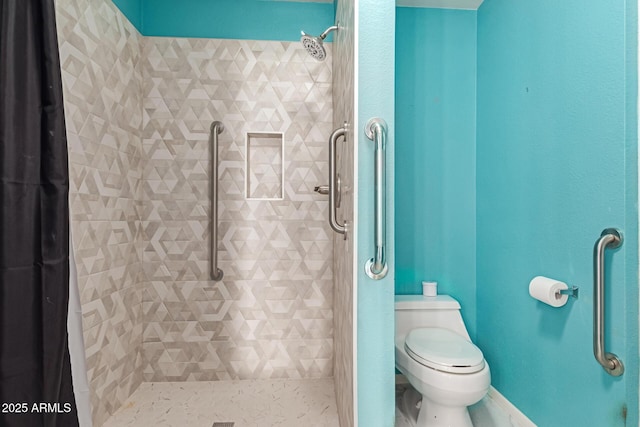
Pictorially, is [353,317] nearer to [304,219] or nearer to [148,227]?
[304,219]

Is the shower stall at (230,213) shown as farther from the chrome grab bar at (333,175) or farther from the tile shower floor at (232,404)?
the chrome grab bar at (333,175)

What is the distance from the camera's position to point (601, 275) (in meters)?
0.98

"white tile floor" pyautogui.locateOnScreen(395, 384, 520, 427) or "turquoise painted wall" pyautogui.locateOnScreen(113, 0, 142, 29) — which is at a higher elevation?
"turquoise painted wall" pyautogui.locateOnScreen(113, 0, 142, 29)

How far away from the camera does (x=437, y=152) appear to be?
1955mm

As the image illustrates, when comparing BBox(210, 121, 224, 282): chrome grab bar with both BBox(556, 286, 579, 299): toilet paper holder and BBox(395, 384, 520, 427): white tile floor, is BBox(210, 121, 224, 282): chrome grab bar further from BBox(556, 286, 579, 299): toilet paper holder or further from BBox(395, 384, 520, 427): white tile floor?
BBox(556, 286, 579, 299): toilet paper holder

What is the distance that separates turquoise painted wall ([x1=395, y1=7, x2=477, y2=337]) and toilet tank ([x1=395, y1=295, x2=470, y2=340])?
0.11 m

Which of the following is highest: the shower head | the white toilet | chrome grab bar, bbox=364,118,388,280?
the shower head

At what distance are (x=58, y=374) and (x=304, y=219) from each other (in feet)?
4.34

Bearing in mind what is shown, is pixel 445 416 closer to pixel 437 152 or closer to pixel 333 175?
pixel 333 175

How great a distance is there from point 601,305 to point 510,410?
0.93m

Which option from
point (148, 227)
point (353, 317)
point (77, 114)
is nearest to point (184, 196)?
point (148, 227)

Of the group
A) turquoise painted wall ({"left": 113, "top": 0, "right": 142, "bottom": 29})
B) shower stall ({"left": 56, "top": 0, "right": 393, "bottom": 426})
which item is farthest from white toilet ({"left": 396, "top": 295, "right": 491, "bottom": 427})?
turquoise painted wall ({"left": 113, "top": 0, "right": 142, "bottom": 29})

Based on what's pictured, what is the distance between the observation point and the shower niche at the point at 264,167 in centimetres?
203

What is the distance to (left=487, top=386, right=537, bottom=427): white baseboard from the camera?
1.51 m
